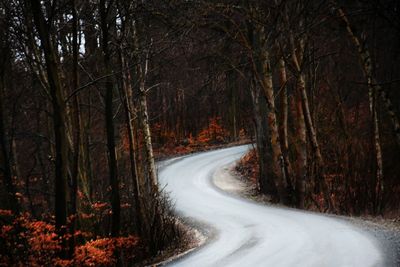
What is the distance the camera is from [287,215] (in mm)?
13383

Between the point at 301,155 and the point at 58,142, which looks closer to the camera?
the point at 58,142

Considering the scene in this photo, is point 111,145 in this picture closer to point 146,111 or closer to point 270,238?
point 270,238

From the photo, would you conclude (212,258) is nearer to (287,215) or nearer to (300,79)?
(287,215)

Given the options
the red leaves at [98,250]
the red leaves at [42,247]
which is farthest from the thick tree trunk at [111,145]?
the red leaves at [42,247]

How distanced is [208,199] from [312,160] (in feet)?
15.2

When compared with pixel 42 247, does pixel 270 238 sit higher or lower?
lower

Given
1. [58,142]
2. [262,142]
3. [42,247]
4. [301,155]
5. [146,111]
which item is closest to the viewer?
[58,142]


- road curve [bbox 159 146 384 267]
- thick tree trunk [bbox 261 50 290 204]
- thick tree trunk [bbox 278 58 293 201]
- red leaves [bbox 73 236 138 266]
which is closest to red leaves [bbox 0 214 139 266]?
red leaves [bbox 73 236 138 266]

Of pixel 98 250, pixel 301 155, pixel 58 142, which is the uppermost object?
pixel 58 142

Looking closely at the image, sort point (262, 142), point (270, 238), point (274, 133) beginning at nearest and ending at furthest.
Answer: point (270, 238) → point (274, 133) → point (262, 142)

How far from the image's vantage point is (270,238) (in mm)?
10492

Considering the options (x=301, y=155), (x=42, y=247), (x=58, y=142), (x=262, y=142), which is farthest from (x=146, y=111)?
(x=42, y=247)

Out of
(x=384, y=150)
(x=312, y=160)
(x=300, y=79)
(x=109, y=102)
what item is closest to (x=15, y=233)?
(x=109, y=102)

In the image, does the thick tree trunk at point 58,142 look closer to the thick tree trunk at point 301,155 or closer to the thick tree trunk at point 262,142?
the thick tree trunk at point 301,155
